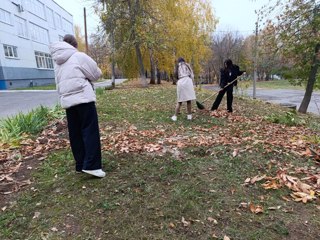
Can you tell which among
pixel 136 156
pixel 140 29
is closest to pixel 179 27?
pixel 140 29

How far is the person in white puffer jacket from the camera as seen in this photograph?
2.97m

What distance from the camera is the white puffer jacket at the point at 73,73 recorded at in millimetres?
2959

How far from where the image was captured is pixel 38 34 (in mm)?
33406

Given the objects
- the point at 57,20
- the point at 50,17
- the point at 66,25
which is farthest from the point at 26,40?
the point at 66,25

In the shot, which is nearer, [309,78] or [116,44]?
[309,78]

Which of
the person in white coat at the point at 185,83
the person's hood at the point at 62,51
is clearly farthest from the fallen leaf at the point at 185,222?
the person in white coat at the point at 185,83

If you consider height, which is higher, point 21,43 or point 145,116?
point 21,43

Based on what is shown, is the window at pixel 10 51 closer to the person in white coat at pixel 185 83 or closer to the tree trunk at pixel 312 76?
the person in white coat at pixel 185 83

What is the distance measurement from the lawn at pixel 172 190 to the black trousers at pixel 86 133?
27 cm

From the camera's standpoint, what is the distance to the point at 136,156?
396 cm

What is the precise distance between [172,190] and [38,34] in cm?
3646

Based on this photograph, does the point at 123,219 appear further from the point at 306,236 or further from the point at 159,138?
the point at 159,138

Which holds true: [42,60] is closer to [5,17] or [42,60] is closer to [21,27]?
[21,27]

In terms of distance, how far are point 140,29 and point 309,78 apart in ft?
33.8
